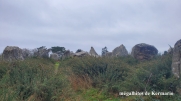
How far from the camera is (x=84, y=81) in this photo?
9.01 meters

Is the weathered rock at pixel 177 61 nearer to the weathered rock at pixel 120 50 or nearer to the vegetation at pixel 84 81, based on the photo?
the vegetation at pixel 84 81

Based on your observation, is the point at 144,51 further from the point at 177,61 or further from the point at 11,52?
the point at 11,52

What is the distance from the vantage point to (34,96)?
4.99 meters

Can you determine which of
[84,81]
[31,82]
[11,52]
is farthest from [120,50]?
[31,82]

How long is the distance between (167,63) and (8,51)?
10559mm

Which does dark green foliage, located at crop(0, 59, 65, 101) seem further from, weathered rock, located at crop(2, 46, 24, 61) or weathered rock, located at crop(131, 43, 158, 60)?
weathered rock, located at crop(131, 43, 158, 60)

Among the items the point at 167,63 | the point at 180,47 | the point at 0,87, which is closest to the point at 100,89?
the point at 167,63

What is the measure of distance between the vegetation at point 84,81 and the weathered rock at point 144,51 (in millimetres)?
5546

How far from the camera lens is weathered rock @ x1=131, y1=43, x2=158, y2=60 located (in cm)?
1464

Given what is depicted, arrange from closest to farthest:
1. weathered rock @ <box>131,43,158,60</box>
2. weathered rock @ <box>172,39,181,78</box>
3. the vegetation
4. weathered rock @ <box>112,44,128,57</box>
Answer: the vegetation, weathered rock @ <box>172,39,181,78</box>, weathered rock @ <box>131,43,158,60</box>, weathered rock @ <box>112,44,128,57</box>

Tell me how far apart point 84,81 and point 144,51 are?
7200 millimetres

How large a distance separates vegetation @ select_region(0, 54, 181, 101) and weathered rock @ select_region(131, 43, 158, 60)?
5546 millimetres

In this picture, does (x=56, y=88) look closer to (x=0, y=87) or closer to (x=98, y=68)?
(x=0, y=87)

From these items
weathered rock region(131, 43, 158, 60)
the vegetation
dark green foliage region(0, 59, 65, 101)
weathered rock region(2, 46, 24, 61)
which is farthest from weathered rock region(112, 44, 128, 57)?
dark green foliage region(0, 59, 65, 101)
